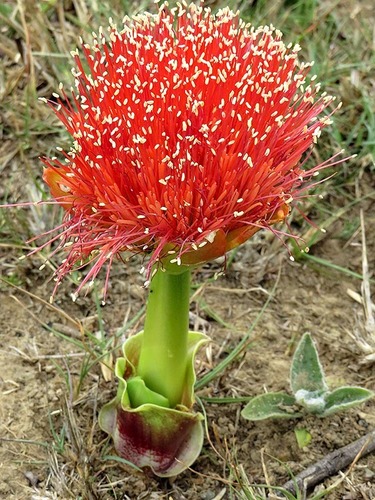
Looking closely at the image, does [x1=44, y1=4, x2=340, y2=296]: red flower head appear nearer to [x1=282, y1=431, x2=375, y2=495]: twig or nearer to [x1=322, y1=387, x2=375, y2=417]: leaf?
[x1=322, y1=387, x2=375, y2=417]: leaf

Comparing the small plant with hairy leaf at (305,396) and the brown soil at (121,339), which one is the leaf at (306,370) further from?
the brown soil at (121,339)

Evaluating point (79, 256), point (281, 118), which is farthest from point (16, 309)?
point (281, 118)


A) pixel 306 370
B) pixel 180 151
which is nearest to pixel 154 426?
pixel 306 370

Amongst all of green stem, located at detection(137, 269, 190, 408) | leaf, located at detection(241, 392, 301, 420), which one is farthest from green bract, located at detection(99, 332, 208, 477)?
leaf, located at detection(241, 392, 301, 420)

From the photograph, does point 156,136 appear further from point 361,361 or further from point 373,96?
point 373,96

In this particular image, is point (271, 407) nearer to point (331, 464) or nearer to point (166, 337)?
point (331, 464)

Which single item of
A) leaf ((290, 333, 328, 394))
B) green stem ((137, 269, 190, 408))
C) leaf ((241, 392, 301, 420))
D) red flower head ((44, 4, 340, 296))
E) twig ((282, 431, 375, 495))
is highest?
red flower head ((44, 4, 340, 296))
